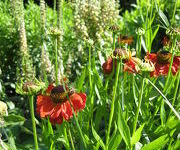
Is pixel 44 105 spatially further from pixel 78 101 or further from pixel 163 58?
pixel 163 58

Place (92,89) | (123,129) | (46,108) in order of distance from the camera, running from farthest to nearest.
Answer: (92,89) < (46,108) < (123,129)

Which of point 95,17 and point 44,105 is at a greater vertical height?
point 95,17

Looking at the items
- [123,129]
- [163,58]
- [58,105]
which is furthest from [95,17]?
[123,129]

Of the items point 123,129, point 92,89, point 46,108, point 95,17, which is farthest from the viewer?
point 95,17

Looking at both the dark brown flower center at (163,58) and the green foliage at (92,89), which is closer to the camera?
the green foliage at (92,89)

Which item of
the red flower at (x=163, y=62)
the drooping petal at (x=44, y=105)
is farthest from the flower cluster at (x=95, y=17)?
the drooping petal at (x=44, y=105)

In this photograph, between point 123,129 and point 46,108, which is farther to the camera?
point 46,108

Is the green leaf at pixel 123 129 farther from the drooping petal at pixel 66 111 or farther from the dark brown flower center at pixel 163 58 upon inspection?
the dark brown flower center at pixel 163 58

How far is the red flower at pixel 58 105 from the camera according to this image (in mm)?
752

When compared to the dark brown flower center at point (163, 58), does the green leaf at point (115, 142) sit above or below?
below

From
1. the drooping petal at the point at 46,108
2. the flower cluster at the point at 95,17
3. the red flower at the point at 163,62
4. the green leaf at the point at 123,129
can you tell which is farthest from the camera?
the flower cluster at the point at 95,17

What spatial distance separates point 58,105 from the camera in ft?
2.59

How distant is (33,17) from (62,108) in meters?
1.36

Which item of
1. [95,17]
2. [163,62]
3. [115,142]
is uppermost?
[95,17]
